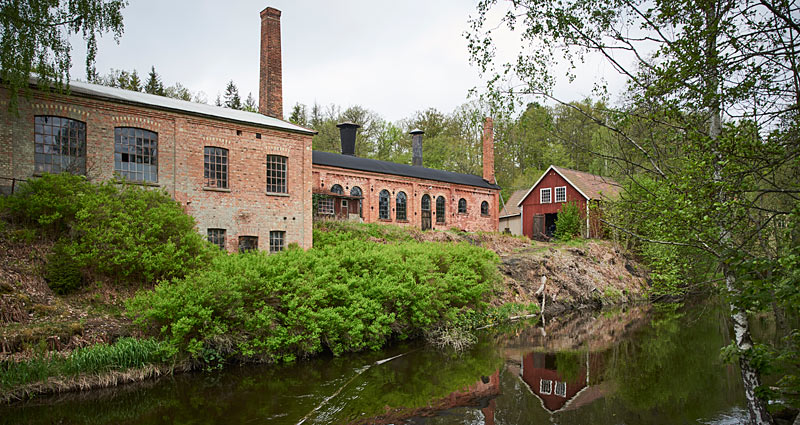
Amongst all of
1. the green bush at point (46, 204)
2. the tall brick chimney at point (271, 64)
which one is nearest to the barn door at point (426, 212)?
the tall brick chimney at point (271, 64)

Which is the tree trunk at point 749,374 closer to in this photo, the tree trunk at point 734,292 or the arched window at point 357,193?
the tree trunk at point 734,292

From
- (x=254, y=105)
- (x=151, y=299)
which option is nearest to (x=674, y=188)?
(x=151, y=299)

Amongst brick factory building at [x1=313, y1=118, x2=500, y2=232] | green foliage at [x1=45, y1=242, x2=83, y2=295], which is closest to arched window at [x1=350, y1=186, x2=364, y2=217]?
brick factory building at [x1=313, y1=118, x2=500, y2=232]

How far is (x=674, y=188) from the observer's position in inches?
251

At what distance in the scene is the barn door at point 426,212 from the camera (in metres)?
30.1

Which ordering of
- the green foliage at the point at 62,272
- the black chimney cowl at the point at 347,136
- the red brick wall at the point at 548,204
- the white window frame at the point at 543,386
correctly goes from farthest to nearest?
the red brick wall at the point at 548,204 → the black chimney cowl at the point at 347,136 → the green foliage at the point at 62,272 → the white window frame at the point at 543,386

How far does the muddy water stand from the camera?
341 inches

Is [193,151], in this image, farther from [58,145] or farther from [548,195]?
[548,195]

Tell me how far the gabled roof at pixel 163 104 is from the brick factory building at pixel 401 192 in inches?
204

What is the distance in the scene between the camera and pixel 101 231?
12.4 metres

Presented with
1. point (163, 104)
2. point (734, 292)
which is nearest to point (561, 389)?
point (734, 292)

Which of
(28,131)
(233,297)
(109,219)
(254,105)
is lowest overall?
(233,297)

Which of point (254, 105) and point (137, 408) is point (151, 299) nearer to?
point (137, 408)

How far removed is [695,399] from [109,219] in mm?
13940
